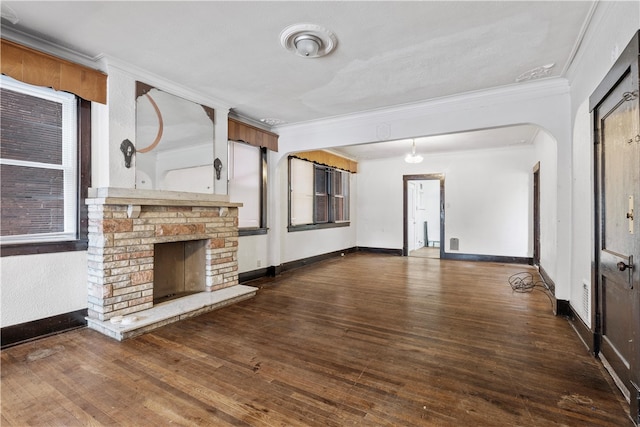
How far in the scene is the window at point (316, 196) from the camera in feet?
20.6

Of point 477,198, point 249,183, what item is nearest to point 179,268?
point 249,183

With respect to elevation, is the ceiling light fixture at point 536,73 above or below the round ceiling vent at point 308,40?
below

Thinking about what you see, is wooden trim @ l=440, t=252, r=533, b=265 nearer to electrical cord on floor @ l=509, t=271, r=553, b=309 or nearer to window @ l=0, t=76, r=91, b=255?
electrical cord on floor @ l=509, t=271, r=553, b=309

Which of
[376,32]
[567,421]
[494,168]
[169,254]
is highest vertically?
[376,32]

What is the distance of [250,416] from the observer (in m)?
1.74

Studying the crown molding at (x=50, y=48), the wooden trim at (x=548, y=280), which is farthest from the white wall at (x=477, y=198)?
the crown molding at (x=50, y=48)

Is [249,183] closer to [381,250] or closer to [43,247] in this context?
[43,247]

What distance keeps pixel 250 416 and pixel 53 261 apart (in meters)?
2.46

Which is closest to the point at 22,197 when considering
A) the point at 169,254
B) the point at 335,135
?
the point at 169,254

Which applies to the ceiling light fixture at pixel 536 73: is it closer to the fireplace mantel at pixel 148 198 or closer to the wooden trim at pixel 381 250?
the fireplace mantel at pixel 148 198

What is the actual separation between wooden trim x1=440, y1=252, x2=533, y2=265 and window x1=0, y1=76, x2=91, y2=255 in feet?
23.1

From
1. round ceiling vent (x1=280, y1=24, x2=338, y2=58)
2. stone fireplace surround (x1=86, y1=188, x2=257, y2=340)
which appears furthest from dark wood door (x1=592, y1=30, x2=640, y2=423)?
stone fireplace surround (x1=86, y1=188, x2=257, y2=340)

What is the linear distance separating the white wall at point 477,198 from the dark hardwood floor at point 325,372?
351 centimetres

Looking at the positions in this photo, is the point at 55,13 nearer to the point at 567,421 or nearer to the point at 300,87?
the point at 300,87
